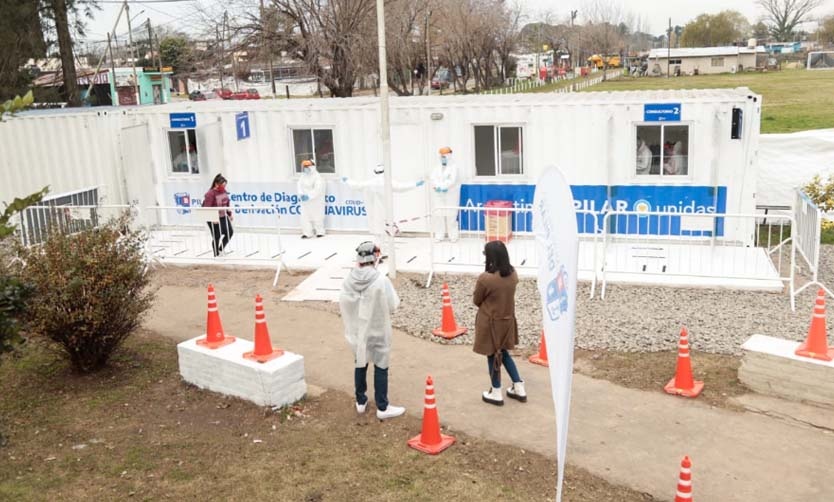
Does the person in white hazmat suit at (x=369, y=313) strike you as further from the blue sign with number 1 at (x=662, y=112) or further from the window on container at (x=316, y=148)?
the window on container at (x=316, y=148)

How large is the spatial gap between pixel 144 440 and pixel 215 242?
6602 mm

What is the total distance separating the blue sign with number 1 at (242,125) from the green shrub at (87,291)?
6491 millimetres

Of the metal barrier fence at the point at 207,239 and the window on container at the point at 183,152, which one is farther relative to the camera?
the window on container at the point at 183,152

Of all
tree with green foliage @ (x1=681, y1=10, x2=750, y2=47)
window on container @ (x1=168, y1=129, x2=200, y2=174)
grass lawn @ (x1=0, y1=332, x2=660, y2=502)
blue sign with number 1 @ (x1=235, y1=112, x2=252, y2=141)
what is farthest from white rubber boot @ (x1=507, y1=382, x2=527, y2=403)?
tree with green foliage @ (x1=681, y1=10, x2=750, y2=47)

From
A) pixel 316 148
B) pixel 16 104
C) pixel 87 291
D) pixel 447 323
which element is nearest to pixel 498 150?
pixel 316 148

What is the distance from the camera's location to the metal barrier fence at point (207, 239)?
43.0 feet

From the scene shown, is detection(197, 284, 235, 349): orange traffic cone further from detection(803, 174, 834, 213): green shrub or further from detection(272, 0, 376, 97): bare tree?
detection(272, 0, 376, 97): bare tree

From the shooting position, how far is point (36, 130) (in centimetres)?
1568

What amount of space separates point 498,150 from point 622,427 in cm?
758

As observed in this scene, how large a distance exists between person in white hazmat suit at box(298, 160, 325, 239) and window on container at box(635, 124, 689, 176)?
5642mm

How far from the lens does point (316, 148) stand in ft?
48.5

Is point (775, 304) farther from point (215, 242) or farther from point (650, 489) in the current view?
point (215, 242)

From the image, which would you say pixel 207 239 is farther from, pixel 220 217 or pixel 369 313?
pixel 369 313

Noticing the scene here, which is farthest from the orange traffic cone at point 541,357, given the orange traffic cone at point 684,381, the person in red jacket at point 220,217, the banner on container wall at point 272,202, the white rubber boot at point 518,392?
the banner on container wall at point 272,202
